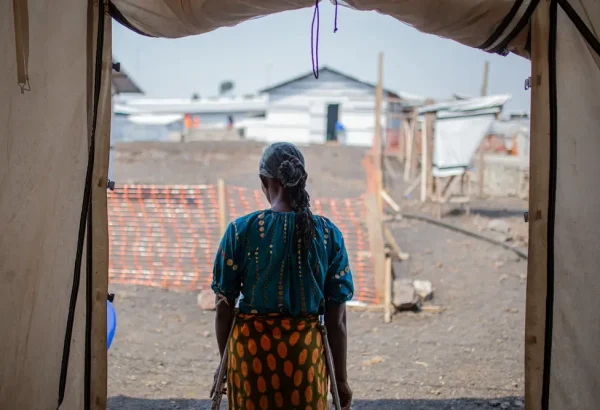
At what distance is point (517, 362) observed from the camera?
18.7ft

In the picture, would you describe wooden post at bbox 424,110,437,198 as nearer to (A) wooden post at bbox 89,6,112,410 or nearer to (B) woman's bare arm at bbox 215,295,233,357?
(A) wooden post at bbox 89,6,112,410

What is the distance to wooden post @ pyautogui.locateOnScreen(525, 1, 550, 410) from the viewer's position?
2.78 meters

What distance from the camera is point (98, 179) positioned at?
2.93 metres

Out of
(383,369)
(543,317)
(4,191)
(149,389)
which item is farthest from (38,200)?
(383,369)

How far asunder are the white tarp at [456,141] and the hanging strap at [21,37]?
12408mm

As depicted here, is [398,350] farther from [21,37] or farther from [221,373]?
[21,37]

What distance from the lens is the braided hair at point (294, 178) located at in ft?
8.09

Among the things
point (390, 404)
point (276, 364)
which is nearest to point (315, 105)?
point (390, 404)

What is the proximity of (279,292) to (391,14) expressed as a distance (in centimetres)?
151

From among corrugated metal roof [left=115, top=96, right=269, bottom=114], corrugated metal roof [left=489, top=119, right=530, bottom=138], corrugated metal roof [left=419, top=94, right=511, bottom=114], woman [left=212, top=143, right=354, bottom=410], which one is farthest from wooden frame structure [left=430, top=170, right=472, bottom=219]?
corrugated metal roof [left=115, top=96, right=269, bottom=114]

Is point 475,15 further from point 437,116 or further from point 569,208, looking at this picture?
point 437,116

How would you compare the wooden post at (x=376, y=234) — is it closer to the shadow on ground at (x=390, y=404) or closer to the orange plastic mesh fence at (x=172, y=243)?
the orange plastic mesh fence at (x=172, y=243)

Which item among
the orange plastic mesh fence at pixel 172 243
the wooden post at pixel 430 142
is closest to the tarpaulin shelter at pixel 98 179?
the orange plastic mesh fence at pixel 172 243

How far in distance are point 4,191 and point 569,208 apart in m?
2.59
